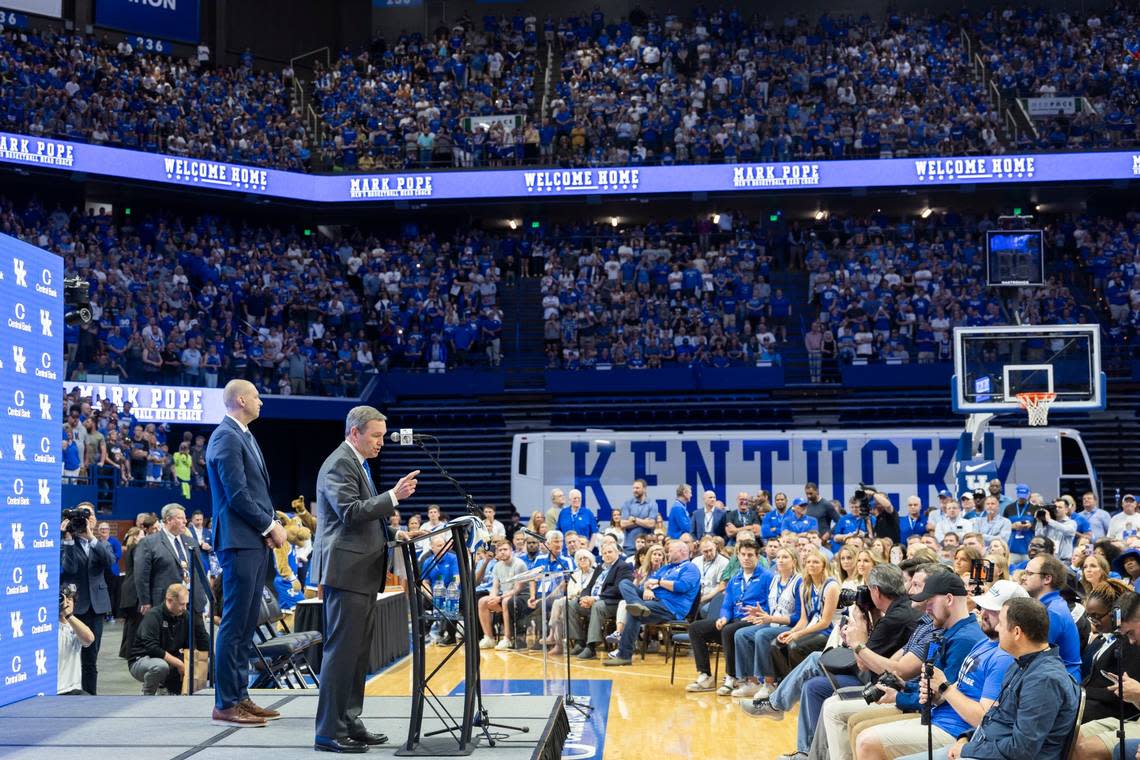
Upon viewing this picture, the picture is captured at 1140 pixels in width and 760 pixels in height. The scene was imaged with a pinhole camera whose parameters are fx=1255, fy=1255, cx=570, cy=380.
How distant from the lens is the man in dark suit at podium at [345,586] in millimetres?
6297

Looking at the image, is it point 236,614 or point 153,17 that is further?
point 153,17

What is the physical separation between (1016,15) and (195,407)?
79.5 ft

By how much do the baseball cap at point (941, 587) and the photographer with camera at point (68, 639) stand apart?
651cm

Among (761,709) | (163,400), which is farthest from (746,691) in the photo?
(163,400)

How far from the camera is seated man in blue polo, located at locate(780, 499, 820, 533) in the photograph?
57.2 feet

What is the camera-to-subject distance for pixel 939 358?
27.2 meters

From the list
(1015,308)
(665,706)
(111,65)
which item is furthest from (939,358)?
(111,65)

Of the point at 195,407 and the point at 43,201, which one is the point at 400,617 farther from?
the point at 43,201

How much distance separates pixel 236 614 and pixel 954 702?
151 inches

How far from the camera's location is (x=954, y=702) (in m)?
6.46

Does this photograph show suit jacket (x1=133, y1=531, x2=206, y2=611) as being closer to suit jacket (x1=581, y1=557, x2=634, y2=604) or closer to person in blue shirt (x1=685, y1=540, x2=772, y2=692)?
person in blue shirt (x1=685, y1=540, x2=772, y2=692)

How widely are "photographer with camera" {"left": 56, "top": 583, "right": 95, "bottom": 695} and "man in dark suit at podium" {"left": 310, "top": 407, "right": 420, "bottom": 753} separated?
14.1 feet

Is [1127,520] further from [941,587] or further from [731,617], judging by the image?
[941,587]

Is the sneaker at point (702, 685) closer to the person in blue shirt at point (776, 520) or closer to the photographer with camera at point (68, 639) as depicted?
the person in blue shirt at point (776, 520)
